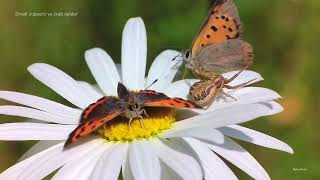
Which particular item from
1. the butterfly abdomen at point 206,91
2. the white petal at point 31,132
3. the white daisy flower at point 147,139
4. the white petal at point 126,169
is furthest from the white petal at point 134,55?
the white petal at point 126,169

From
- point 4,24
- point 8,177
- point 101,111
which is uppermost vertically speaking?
point 4,24

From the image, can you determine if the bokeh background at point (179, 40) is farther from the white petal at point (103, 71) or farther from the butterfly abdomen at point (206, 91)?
the butterfly abdomen at point (206, 91)

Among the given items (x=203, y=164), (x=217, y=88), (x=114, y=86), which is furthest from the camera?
(x=114, y=86)

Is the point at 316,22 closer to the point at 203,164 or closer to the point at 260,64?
the point at 260,64

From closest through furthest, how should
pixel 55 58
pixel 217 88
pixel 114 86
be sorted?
1. pixel 217 88
2. pixel 114 86
3. pixel 55 58

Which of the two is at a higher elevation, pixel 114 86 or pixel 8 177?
pixel 114 86

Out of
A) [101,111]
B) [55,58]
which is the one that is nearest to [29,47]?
[55,58]

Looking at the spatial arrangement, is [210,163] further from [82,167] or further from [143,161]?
[82,167]
